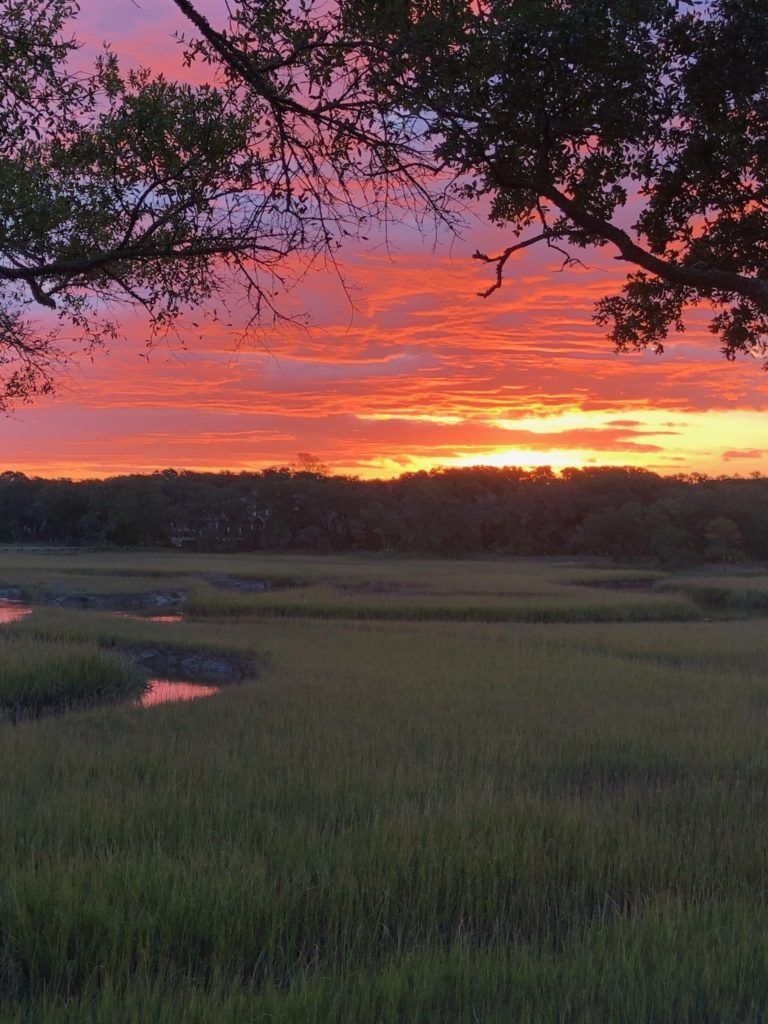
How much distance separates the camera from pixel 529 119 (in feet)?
30.8

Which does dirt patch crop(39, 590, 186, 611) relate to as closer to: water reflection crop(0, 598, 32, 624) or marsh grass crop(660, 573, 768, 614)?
water reflection crop(0, 598, 32, 624)

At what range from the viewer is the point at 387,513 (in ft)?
358

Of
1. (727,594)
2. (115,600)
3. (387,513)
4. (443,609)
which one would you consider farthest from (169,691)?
(387,513)

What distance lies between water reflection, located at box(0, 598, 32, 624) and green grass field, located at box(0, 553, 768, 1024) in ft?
53.3

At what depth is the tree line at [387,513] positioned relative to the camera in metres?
93.6

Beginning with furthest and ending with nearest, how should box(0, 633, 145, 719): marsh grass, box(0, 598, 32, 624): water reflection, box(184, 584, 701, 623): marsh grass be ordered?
box(184, 584, 701, 623): marsh grass < box(0, 598, 32, 624): water reflection < box(0, 633, 145, 719): marsh grass

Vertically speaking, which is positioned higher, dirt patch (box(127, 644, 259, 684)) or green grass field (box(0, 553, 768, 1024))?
green grass field (box(0, 553, 768, 1024))

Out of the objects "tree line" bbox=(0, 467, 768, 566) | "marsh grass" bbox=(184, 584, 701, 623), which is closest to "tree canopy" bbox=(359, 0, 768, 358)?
"marsh grass" bbox=(184, 584, 701, 623)

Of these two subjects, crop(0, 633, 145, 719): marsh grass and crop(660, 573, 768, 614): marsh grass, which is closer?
crop(0, 633, 145, 719): marsh grass

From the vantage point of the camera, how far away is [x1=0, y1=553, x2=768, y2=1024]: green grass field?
4.60 m

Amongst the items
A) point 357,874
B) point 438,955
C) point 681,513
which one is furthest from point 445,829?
point 681,513

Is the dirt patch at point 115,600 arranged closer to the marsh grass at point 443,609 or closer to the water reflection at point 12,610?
the water reflection at point 12,610

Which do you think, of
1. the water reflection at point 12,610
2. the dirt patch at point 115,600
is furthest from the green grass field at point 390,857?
the dirt patch at point 115,600

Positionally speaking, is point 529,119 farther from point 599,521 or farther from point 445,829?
point 599,521
